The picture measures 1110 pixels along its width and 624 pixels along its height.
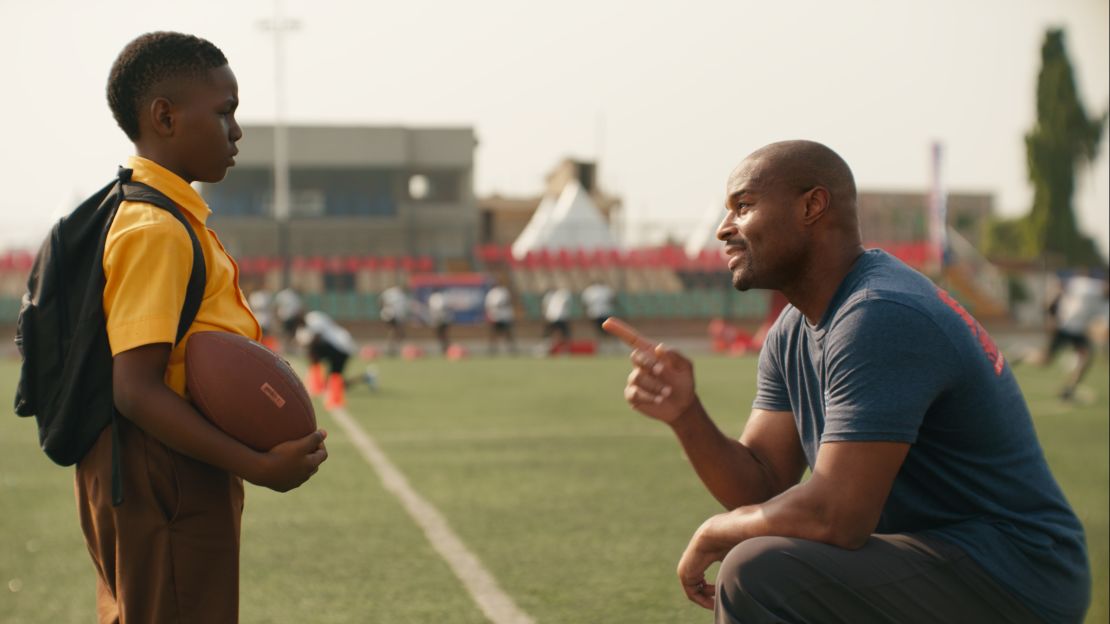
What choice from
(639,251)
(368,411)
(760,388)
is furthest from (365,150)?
(760,388)

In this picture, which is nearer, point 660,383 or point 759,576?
point 759,576

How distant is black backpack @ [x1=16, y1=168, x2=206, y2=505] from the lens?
2.41 m

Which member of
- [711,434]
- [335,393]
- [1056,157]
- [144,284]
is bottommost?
[1056,157]

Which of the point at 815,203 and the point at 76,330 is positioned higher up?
the point at 815,203

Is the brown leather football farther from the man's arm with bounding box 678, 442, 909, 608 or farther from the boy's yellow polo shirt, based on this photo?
Answer: the man's arm with bounding box 678, 442, 909, 608

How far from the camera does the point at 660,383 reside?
276cm

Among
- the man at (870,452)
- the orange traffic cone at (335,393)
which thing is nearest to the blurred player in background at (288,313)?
the orange traffic cone at (335,393)

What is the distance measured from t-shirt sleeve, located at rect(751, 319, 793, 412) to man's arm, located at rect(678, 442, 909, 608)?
54cm

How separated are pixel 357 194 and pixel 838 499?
159 ft

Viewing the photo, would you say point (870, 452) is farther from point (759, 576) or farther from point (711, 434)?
point (711, 434)

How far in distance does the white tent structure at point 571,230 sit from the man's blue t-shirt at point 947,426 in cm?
3798

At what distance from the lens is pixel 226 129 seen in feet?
8.46

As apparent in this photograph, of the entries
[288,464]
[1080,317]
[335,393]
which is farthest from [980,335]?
[1080,317]

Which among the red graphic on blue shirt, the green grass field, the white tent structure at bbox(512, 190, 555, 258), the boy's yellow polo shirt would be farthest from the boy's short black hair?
the white tent structure at bbox(512, 190, 555, 258)
